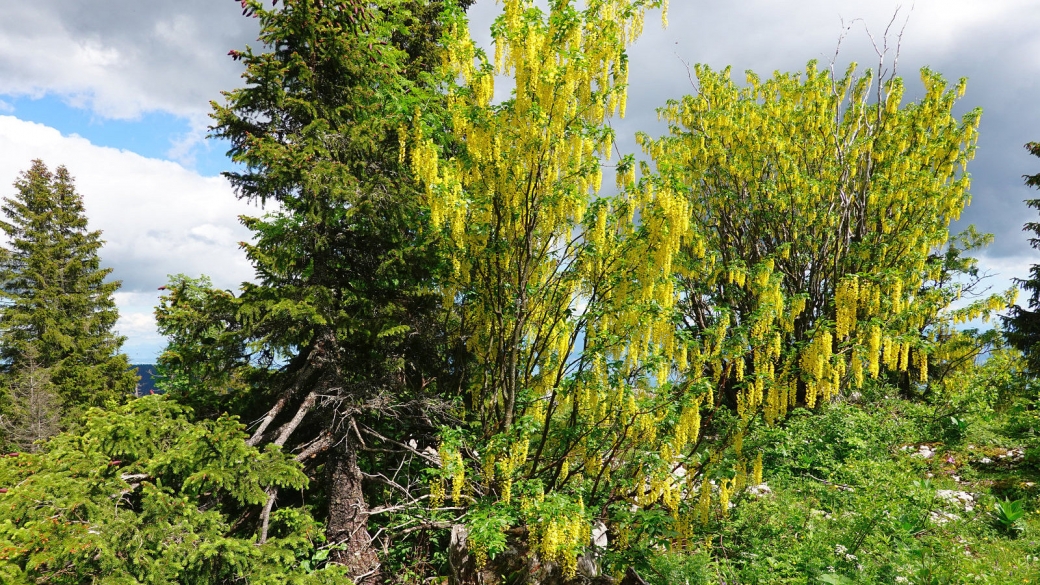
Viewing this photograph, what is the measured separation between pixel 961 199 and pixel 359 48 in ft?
42.0

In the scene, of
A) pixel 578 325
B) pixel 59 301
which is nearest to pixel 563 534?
pixel 578 325

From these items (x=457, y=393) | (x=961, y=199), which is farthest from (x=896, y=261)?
(x=457, y=393)

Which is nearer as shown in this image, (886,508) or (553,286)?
(886,508)

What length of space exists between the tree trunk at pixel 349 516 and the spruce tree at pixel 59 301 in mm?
15423

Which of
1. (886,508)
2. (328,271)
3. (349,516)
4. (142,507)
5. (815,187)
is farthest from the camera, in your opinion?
(815,187)

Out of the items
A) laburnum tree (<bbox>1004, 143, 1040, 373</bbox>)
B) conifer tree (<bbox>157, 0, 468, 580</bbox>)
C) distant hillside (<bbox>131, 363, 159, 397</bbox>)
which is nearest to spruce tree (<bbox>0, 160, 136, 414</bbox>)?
distant hillside (<bbox>131, 363, 159, 397</bbox>)

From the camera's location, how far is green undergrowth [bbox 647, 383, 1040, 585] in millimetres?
4945

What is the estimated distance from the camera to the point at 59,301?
1822cm

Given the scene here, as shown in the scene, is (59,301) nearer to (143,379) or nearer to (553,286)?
(143,379)

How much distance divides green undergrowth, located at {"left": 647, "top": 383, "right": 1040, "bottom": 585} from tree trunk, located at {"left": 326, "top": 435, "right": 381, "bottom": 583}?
3.31 m

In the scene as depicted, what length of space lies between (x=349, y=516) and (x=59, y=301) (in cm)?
1959

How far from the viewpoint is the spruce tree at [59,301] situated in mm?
17125

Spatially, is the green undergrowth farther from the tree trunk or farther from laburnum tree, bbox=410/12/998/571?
the tree trunk

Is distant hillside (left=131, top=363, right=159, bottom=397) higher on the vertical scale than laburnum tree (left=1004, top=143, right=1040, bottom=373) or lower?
lower
